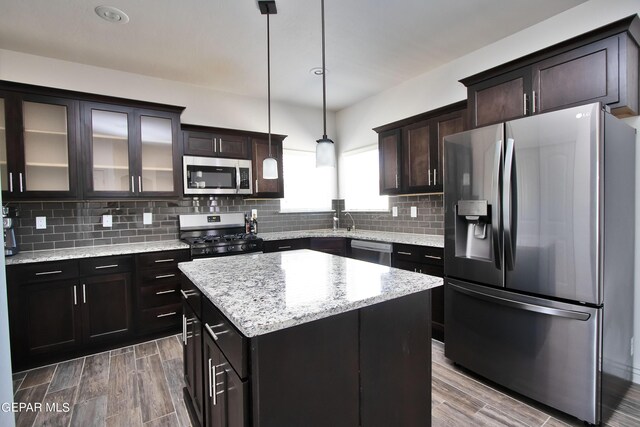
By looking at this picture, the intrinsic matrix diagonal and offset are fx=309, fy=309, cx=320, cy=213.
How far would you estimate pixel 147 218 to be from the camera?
3480 mm

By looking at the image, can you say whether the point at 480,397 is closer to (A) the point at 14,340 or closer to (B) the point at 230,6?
(B) the point at 230,6

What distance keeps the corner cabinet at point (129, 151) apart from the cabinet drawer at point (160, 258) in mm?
642

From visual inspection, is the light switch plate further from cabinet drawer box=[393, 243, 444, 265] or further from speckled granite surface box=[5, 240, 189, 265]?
cabinet drawer box=[393, 243, 444, 265]

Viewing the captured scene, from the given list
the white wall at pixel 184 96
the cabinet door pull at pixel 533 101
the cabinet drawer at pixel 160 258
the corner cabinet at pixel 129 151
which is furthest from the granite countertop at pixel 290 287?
the white wall at pixel 184 96

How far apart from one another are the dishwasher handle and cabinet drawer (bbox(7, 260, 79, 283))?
9.19 feet

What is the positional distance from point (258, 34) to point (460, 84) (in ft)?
6.87

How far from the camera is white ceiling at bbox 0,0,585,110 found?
7.57ft

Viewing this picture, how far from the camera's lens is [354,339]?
1222 mm

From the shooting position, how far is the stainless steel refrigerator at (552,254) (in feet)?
5.62

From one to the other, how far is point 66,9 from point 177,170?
5.00ft

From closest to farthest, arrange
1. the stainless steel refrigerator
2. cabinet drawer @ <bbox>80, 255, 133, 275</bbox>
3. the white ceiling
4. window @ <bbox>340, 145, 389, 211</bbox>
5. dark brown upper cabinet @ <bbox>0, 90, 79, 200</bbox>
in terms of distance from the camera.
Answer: the stainless steel refrigerator < the white ceiling < dark brown upper cabinet @ <bbox>0, 90, 79, 200</bbox> < cabinet drawer @ <bbox>80, 255, 133, 275</bbox> < window @ <bbox>340, 145, 389, 211</bbox>

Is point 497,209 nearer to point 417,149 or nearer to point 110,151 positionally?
point 417,149
